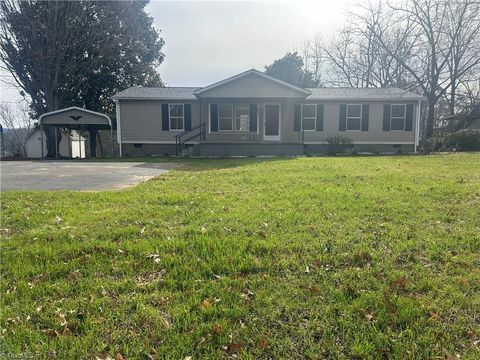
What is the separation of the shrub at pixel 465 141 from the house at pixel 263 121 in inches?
98.4

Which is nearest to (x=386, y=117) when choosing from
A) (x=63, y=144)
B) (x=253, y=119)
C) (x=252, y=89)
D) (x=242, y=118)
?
(x=253, y=119)

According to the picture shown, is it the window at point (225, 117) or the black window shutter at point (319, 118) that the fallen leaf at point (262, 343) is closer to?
the window at point (225, 117)

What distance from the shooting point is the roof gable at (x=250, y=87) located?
18844 millimetres

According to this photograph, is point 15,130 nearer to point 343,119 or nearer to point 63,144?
point 63,144

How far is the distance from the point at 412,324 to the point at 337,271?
0.91m

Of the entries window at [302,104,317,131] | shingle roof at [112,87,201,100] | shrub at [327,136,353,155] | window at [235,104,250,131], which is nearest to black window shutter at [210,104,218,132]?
window at [235,104,250,131]

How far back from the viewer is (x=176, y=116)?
20.9m

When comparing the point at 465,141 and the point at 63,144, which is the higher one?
the point at 465,141

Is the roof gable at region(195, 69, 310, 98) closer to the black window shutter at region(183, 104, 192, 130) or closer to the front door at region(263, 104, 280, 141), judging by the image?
the front door at region(263, 104, 280, 141)

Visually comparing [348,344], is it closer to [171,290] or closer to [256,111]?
[171,290]

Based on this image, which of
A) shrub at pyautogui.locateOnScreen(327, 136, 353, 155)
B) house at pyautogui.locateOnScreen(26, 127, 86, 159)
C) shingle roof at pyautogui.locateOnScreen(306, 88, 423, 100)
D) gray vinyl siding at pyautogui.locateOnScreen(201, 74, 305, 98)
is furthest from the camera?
house at pyautogui.locateOnScreen(26, 127, 86, 159)

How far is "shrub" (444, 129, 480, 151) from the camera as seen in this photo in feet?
68.6

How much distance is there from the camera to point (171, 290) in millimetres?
3072

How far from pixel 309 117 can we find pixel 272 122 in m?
2.36
